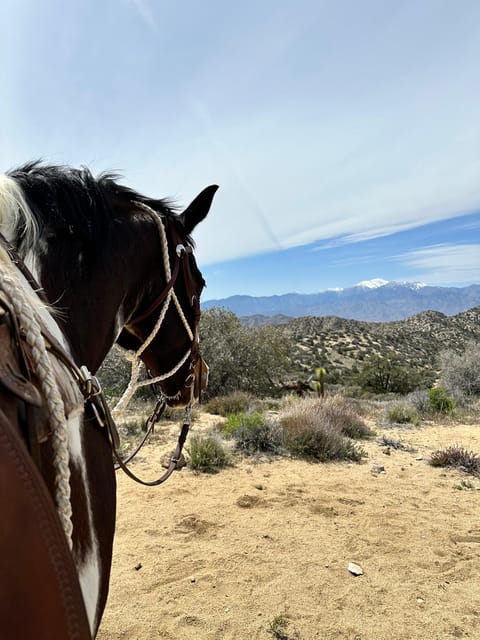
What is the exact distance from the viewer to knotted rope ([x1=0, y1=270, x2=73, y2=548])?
911mm

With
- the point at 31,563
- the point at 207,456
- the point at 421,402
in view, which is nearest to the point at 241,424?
the point at 207,456

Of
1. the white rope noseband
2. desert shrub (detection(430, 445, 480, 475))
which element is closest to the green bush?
desert shrub (detection(430, 445, 480, 475))

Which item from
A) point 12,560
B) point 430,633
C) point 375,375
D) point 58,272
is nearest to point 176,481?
point 430,633

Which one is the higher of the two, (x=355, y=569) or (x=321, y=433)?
(x=355, y=569)

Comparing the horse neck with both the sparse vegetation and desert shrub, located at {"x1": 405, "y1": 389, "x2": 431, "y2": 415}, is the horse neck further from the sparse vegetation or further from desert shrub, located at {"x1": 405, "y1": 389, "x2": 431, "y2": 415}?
desert shrub, located at {"x1": 405, "y1": 389, "x2": 431, "y2": 415}

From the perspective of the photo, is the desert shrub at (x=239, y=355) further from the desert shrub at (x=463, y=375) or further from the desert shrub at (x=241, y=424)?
the desert shrub at (x=463, y=375)

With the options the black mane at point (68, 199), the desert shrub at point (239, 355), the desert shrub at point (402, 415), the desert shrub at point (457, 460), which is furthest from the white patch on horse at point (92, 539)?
the desert shrub at point (239, 355)

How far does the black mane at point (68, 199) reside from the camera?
58.8 inches

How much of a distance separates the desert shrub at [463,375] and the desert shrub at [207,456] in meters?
11.2

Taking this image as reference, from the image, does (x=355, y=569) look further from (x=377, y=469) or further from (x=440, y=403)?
(x=440, y=403)

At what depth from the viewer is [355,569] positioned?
11.4 feet

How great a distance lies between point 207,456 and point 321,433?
6.75 feet

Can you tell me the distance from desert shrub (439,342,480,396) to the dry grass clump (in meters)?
8.05

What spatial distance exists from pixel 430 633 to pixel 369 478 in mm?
2939
